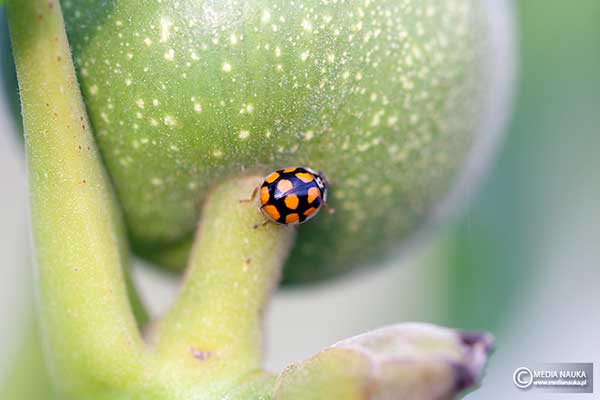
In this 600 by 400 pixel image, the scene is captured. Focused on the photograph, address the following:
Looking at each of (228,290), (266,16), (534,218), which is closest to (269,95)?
(266,16)

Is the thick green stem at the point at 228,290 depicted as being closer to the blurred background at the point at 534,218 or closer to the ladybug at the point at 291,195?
the ladybug at the point at 291,195

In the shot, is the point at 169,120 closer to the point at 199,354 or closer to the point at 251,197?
the point at 251,197

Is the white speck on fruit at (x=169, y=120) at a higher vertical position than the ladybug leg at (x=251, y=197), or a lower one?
higher

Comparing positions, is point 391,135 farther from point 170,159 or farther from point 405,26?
point 170,159

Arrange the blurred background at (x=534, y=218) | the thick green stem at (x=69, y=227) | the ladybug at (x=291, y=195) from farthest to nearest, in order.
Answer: the blurred background at (x=534, y=218), the ladybug at (x=291, y=195), the thick green stem at (x=69, y=227)

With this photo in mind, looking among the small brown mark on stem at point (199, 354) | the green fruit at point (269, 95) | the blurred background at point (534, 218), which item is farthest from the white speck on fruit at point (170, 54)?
the blurred background at point (534, 218)

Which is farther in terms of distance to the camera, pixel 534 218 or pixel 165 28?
pixel 534 218

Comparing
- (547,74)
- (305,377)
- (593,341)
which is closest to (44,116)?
(305,377)
